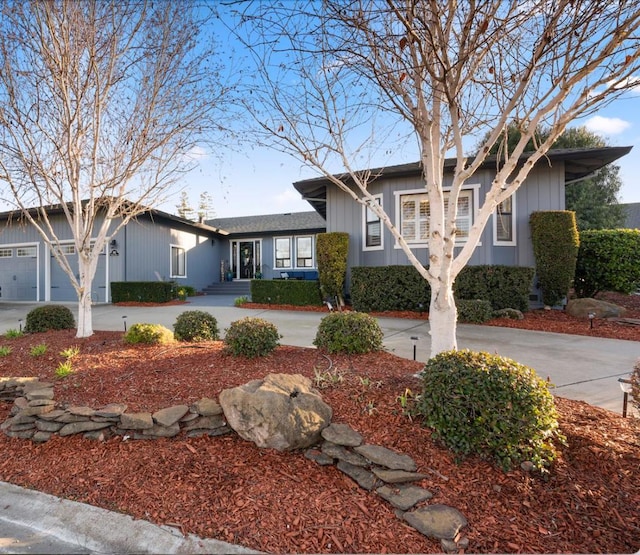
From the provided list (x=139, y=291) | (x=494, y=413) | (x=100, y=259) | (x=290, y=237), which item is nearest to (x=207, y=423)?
(x=494, y=413)

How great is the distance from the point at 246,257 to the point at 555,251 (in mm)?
14581

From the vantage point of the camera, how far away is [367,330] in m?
4.20

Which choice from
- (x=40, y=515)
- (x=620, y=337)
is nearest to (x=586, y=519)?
(x=40, y=515)

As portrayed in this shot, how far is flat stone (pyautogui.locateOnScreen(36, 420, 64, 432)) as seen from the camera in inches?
116

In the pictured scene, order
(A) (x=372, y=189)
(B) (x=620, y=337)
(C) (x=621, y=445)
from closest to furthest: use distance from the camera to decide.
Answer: (C) (x=621, y=445) → (B) (x=620, y=337) → (A) (x=372, y=189)

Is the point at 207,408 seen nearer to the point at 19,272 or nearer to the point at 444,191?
the point at 444,191

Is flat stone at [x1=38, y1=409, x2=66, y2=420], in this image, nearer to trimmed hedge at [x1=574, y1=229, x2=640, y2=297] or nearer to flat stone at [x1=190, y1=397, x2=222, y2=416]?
flat stone at [x1=190, y1=397, x2=222, y2=416]

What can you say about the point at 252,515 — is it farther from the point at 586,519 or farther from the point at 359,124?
the point at 359,124

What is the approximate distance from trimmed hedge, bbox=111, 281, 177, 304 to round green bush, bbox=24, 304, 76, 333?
21.7 ft

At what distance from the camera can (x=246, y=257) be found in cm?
1919

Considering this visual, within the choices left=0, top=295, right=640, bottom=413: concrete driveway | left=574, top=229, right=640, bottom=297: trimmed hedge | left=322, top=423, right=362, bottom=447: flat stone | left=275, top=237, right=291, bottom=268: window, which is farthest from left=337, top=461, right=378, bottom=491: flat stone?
left=275, top=237, right=291, bottom=268: window

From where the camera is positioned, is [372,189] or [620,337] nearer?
[620,337]

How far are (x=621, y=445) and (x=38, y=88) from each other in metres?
7.71

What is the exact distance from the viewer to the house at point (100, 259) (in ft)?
44.2
